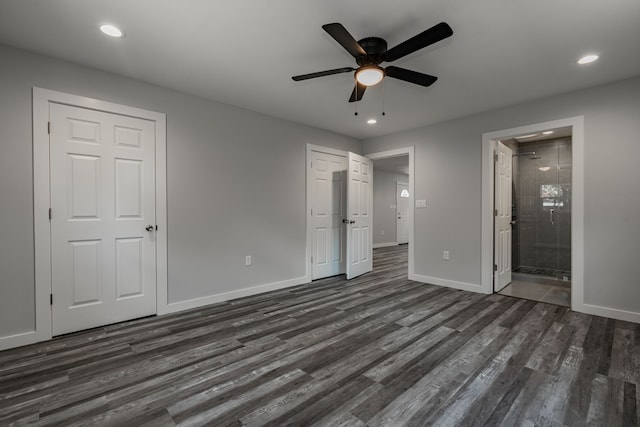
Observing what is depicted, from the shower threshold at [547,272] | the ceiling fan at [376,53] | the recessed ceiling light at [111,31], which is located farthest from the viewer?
the shower threshold at [547,272]

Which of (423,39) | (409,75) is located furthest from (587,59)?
(423,39)

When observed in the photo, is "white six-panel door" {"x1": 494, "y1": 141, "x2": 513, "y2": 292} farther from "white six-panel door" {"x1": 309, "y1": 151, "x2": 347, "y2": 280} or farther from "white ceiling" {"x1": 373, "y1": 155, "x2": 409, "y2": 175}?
"white ceiling" {"x1": 373, "y1": 155, "x2": 409, "y2": 175}

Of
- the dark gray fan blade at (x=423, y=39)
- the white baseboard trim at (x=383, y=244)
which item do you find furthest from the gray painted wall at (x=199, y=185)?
the white baseboard trim at (x=383, y=244)

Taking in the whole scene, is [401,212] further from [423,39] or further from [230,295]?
[423,39]

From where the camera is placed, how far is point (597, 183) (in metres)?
3.15

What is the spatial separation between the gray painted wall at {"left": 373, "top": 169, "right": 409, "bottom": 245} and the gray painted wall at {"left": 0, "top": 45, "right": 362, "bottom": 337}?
423 centimetres

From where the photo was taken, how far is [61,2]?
A: 1883mm

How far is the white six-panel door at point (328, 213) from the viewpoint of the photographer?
185 inches

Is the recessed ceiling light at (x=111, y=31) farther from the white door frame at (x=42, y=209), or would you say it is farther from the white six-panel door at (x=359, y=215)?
the white six-panel door at (x=359, y=215)

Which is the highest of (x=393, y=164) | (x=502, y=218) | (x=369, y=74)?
(x=393, y=164)

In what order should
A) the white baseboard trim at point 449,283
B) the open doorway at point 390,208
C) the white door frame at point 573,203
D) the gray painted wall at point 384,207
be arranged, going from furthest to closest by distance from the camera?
the gray painted wall at point 384,207
the open doorway at point 390,208
the white baseboard trim at point 449,283
the white door frame at point 573,203

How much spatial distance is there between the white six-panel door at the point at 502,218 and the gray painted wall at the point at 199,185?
2.57 meters

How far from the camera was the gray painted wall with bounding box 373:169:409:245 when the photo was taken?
8891 mm

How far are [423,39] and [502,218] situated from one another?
3356mm
